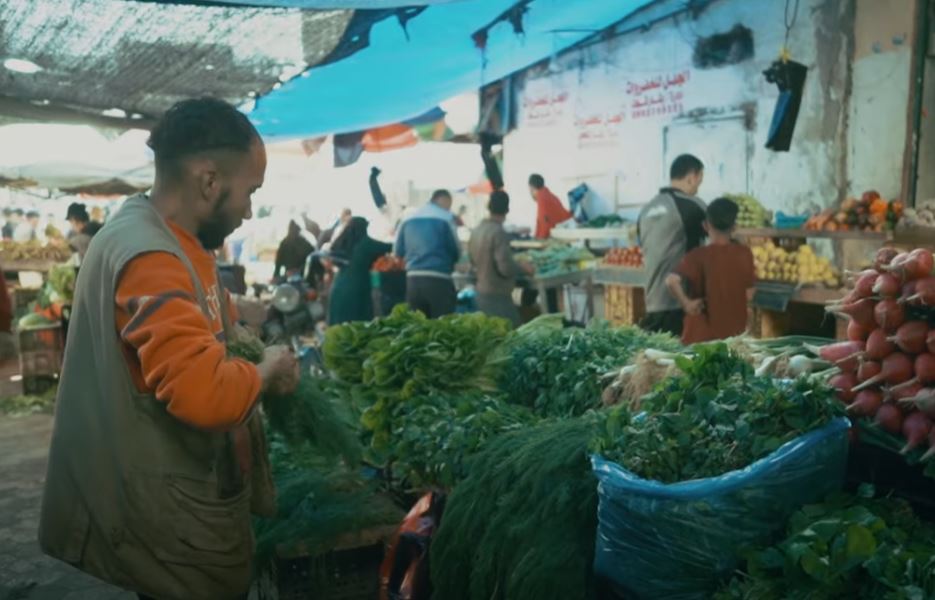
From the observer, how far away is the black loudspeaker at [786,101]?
8.05 meters

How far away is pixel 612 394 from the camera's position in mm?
3061

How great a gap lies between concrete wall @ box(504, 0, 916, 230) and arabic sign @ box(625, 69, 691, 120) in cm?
1

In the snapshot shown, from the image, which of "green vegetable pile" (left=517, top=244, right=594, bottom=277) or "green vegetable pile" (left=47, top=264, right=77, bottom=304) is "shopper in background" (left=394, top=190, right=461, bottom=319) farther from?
"green vegetable pile" (left=47, top=264, right=77, bottom=304)

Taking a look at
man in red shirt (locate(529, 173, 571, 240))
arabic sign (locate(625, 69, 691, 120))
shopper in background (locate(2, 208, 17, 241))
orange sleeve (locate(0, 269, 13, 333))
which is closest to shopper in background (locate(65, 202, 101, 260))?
orange sleeve (locate(0, 269, 13, 333))

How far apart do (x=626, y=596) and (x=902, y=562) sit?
Answer: 64cm

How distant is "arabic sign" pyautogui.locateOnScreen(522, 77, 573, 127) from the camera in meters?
12.8

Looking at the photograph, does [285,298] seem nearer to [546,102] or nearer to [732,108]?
[732,108]

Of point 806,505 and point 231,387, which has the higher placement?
point 231,387

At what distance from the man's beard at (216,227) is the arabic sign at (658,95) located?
29.8 ft

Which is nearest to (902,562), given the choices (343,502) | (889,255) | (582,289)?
(889,255)

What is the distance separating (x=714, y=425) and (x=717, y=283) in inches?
125

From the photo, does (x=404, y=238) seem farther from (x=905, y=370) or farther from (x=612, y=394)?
(x=905, y=370)

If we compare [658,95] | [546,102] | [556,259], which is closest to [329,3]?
[556,259]

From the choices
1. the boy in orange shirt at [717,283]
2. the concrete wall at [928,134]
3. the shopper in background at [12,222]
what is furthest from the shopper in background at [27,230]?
the concrete wall at [928,134]
